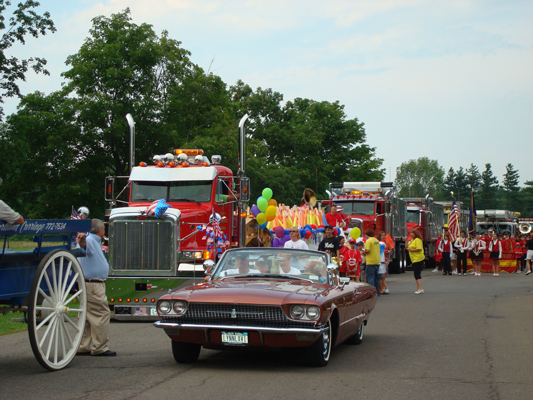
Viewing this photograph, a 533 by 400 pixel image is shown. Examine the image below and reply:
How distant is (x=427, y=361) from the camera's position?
8672 millimetres

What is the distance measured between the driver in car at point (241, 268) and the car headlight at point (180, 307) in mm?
1354

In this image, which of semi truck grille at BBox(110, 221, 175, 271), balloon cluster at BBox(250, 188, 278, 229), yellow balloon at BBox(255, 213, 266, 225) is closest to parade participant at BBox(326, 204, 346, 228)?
balloon cluster at BBox(250, 188, 278, 229)

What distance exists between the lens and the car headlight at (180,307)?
25.6 feet

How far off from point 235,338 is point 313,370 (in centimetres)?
100

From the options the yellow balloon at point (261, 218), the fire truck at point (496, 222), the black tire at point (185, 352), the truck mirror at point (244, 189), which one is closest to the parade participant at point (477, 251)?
the yellow balloon at point (261, 218)

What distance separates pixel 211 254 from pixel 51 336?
6396mm

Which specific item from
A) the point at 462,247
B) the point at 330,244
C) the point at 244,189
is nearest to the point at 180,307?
the point at 244,189

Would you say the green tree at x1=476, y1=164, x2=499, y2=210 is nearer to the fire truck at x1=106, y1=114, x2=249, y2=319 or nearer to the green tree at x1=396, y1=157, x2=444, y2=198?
the green tree at x1=396, y1=157, x2=444, y2=198

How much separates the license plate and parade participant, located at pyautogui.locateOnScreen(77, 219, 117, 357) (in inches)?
84.3

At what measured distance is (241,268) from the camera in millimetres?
9172

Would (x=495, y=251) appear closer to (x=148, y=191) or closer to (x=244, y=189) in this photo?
(x=244, y=189)

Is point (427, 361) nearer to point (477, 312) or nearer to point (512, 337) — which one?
point (512, 337)

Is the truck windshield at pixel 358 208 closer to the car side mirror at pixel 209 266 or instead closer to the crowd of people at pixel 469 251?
the crowd of people at pixel 469 251

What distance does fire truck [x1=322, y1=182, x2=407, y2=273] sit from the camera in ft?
93.8
